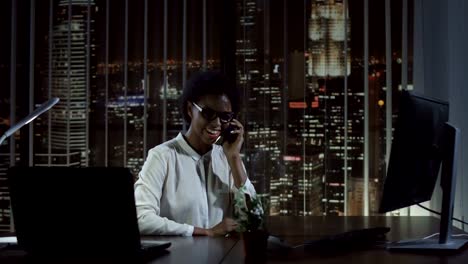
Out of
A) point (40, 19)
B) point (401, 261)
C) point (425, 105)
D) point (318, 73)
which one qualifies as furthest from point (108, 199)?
point (40, 19)

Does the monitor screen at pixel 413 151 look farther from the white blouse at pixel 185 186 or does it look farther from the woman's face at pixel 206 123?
the woman's face at pixel 206 123

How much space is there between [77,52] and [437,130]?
2600mm

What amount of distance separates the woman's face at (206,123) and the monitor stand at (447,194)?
36.5 inches

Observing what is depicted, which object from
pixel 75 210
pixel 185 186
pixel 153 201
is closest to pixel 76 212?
pixel 75 210

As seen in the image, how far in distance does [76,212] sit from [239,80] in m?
2.15

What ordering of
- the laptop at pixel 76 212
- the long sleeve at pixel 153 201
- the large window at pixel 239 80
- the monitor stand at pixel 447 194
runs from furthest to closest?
1. the large window at pixel 239 80
2. the long sleeve at pixel 153 201
3. the monitor stand at pixel 447 194
4. the laptop at pixel 76 212

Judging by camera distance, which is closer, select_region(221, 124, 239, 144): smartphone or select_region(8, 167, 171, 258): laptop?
select_region(8, 167, 171, 258): laptop

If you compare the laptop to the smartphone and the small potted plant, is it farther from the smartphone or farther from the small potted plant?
the smartphone

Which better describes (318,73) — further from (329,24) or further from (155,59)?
(155,59)

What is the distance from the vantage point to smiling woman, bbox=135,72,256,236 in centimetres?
234

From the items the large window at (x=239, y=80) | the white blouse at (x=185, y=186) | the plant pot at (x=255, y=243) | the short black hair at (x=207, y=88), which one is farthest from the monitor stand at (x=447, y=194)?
the large window at (x=239, y=80)

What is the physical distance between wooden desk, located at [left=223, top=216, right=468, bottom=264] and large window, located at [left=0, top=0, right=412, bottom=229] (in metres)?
1.20

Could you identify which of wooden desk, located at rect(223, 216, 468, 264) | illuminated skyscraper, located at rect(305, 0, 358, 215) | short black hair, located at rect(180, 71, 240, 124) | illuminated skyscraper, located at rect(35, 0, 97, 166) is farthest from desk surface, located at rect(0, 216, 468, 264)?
illuminated skyscraper, located at rect(35, 0, 97, 166)

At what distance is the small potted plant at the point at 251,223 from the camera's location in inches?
60.6
